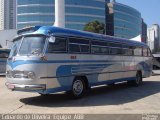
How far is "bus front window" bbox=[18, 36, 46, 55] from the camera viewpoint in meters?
11.7

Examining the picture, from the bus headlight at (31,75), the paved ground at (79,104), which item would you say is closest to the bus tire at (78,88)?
the paved ground at (79,104)

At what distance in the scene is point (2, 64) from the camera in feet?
106

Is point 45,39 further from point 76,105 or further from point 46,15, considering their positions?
point 46,15

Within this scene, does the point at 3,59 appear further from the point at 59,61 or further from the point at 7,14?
the point at 7,14

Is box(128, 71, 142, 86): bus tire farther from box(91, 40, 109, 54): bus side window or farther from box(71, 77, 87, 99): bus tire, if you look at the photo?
box(71, 77, 87, 99): bus tire

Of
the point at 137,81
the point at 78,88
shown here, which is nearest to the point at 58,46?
the point at 78,88

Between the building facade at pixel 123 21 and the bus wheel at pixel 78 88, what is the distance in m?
102

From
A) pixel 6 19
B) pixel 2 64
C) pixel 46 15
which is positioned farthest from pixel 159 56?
pixel 6 19

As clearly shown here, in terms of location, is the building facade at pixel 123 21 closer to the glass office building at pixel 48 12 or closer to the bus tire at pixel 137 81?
the glass office building at pixel 48 12

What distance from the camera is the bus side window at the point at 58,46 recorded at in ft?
39.1

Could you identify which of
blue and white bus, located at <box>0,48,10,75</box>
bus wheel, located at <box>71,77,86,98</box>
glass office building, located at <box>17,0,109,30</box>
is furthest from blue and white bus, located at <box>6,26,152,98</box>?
glass office building, located at <box>17,0,109,30</box>

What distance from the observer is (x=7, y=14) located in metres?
137

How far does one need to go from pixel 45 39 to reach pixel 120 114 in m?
3.99

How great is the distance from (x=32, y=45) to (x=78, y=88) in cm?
279
